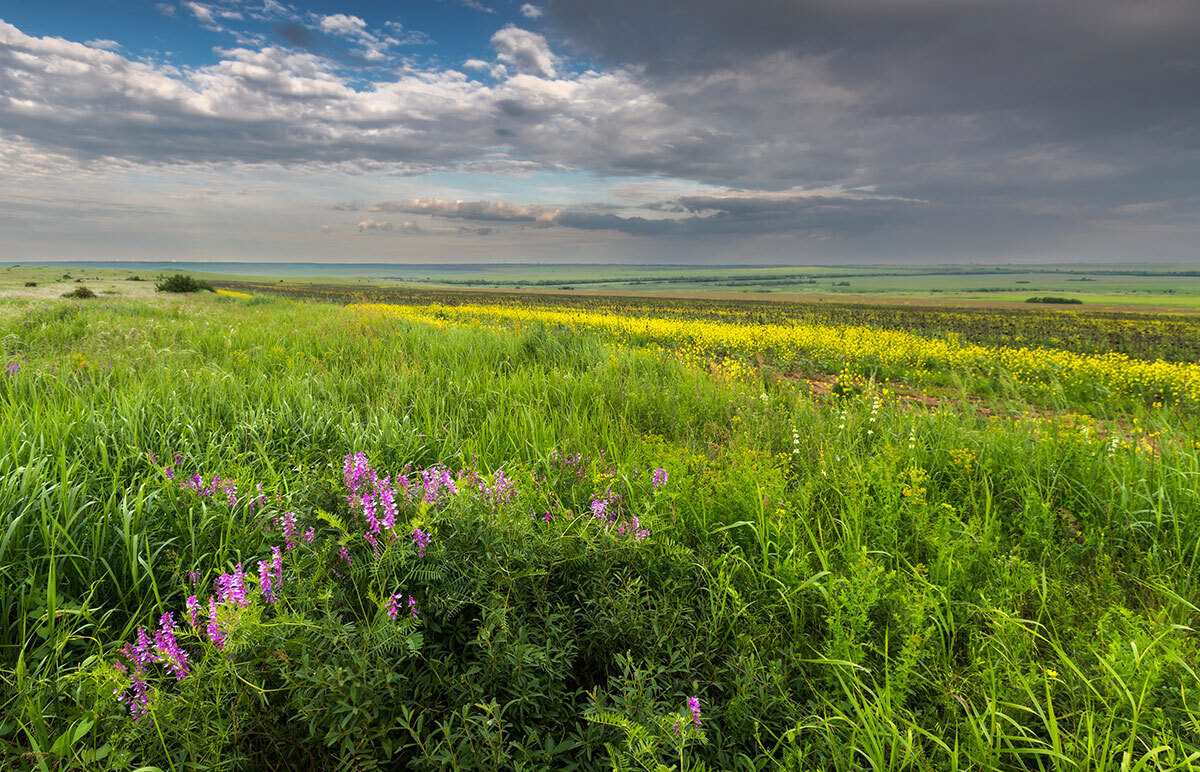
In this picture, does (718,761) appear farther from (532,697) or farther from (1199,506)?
(1199,506)

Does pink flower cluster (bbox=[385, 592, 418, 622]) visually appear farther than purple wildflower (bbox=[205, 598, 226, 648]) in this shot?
Yes

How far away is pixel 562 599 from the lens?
206 centimetres

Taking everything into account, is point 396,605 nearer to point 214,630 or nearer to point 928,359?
point 214,630

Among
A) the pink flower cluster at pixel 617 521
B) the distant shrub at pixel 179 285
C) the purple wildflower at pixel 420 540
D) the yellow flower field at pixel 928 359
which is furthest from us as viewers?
the distant shrub at pixel 179 285

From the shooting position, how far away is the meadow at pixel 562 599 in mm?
1466

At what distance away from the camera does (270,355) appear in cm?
674

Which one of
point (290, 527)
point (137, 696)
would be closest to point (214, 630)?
point (137, 696)

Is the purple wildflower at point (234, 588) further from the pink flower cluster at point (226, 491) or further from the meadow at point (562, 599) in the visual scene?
the pink flower cluster at point (226, 491)

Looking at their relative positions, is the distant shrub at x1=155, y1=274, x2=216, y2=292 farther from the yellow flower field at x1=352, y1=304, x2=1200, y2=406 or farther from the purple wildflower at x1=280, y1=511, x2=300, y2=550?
the purple wildflower at x1=280, y1=511, x2=300, y2=550

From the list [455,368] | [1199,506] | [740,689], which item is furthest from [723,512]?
[455,368]

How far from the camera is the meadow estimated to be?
147cm

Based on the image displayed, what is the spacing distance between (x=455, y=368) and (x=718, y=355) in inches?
367

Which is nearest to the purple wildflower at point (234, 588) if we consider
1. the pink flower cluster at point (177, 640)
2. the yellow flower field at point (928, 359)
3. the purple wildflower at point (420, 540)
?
the pink flower cluster at point (177, 640)

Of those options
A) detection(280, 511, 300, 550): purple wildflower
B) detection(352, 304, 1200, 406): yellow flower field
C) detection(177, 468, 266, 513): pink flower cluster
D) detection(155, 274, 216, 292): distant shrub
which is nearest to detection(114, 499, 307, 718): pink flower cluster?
detection(280, 511, 300, 550): purple wildflower
